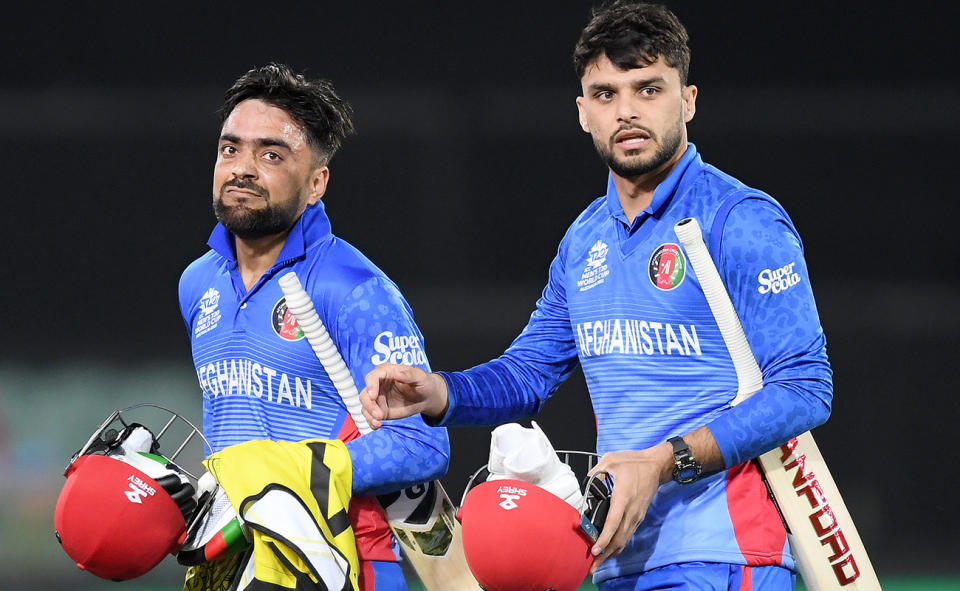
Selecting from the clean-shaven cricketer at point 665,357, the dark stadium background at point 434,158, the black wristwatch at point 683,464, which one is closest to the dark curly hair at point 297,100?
the clean-shaven cricketer at point 665,357

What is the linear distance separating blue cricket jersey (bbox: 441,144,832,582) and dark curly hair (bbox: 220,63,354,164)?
702 millimetres

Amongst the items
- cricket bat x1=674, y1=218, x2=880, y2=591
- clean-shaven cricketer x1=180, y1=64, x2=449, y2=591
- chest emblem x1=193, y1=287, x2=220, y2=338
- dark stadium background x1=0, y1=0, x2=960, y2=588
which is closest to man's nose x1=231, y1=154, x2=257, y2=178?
clean-shaven cricketer x1=180, y1=64, x2=449, y2=591

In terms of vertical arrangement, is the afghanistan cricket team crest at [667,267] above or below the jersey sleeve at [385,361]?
above

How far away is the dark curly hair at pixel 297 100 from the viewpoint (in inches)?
108

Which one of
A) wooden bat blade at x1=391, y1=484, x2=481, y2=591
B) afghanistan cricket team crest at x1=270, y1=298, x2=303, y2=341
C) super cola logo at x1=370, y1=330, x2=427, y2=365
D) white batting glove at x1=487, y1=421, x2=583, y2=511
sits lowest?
wooden bat blade at x1=391, y1=484, x2=481, y2=591

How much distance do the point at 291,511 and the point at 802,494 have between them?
88 cm

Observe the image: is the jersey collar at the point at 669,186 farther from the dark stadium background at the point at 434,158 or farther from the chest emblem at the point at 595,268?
the dark stadium background at the point at 434,158

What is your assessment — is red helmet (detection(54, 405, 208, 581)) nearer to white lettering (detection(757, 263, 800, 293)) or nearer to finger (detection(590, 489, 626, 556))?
finger (detection(590, 489, 626, 556))

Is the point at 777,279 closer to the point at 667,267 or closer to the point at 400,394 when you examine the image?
the point at 667,267

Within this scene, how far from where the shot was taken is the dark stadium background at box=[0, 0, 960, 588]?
5742mm

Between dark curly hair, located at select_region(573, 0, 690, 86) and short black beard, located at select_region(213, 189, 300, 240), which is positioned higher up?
dark curly hair, located at select_region(573, 0, 690, 86)

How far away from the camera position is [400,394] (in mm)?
2150

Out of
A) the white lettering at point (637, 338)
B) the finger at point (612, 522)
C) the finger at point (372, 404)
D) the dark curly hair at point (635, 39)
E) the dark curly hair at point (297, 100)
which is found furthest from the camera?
the dark curly hair at point (297, 100)

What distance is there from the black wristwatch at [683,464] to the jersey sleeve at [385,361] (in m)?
0.60
